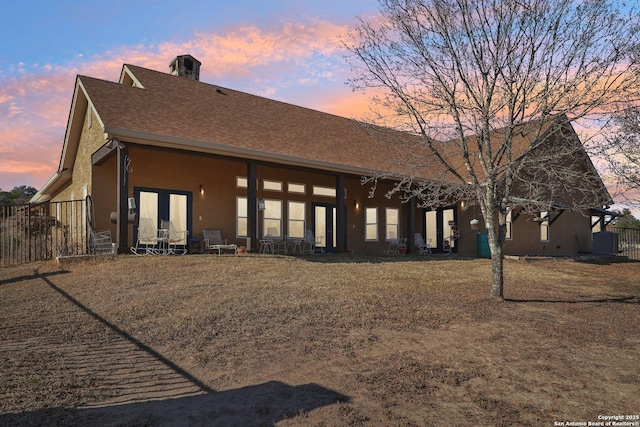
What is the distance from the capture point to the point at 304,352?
511cm

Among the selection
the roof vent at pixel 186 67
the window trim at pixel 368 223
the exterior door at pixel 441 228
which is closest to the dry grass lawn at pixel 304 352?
the window trim at pixel 368 223

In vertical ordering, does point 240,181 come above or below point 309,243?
above

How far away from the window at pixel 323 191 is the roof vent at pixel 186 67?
23.4 ft

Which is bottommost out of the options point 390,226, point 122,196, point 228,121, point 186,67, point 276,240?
point 276,240

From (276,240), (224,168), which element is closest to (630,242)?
(276,240)

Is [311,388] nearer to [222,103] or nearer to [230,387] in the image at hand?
[230,387]

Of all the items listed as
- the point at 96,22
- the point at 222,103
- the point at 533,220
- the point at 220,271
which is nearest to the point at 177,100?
the point at 222,103

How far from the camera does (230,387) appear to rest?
4.26 meters

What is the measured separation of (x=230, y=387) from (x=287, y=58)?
10.6 metres

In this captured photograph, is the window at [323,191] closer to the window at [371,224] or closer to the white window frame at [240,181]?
the window at [371,224]

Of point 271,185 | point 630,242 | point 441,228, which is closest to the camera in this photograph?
point 271,185

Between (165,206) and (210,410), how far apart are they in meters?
10.7

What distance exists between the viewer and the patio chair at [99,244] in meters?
11.5

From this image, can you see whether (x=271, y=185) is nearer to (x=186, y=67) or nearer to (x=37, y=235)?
(x=186, y=67)
